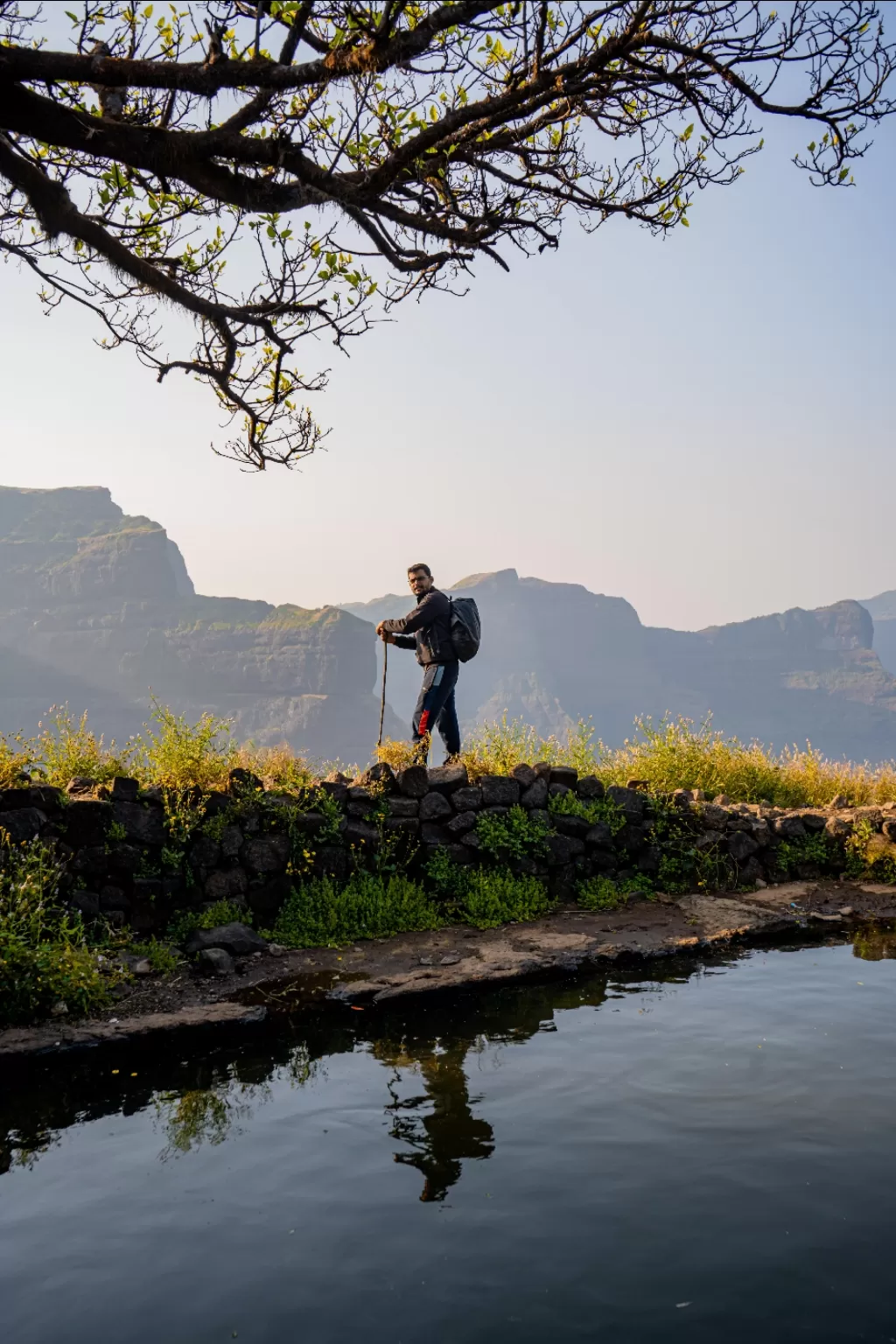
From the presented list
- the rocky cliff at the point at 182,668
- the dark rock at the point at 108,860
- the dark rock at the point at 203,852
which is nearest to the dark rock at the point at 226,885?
the dark rock at the point at 203,852

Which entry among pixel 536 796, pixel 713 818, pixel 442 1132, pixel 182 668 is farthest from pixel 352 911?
pixel 182 668

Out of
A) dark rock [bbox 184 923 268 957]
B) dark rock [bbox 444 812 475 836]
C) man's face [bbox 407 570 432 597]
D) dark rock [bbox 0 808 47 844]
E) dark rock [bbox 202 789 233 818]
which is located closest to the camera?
dark rock [bbox 0 808 47 844]

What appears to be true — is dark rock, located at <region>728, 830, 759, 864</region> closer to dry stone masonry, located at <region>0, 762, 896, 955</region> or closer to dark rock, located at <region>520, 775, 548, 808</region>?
dry stone masonry, located at <region>0, 762, 896, 955</region>

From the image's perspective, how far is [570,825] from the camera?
453 inches

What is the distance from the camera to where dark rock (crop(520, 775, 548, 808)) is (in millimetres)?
11414

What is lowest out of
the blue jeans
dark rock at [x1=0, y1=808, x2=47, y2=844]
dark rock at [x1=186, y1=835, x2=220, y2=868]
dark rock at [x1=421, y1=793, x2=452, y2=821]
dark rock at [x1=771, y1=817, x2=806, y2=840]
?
dark rock at [x1=771, y1=817, x2=806, y2=840]

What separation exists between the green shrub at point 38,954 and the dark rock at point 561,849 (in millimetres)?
5151

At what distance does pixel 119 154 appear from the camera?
6.53 meters

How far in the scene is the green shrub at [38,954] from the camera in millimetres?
7434

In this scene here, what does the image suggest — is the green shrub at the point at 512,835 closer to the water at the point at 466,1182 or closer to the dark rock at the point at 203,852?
the dark rock at the point at 203,852

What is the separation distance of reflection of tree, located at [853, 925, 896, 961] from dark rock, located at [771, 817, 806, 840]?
7.11 ft

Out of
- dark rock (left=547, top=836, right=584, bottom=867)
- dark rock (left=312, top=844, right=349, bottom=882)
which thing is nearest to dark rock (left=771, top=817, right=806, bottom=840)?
dark rock (left=547, top=836, right=584, bottom=867)

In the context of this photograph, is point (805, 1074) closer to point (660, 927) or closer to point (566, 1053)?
point (566, 1053)

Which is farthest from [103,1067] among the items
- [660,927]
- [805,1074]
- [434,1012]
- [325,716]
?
[325,716]
